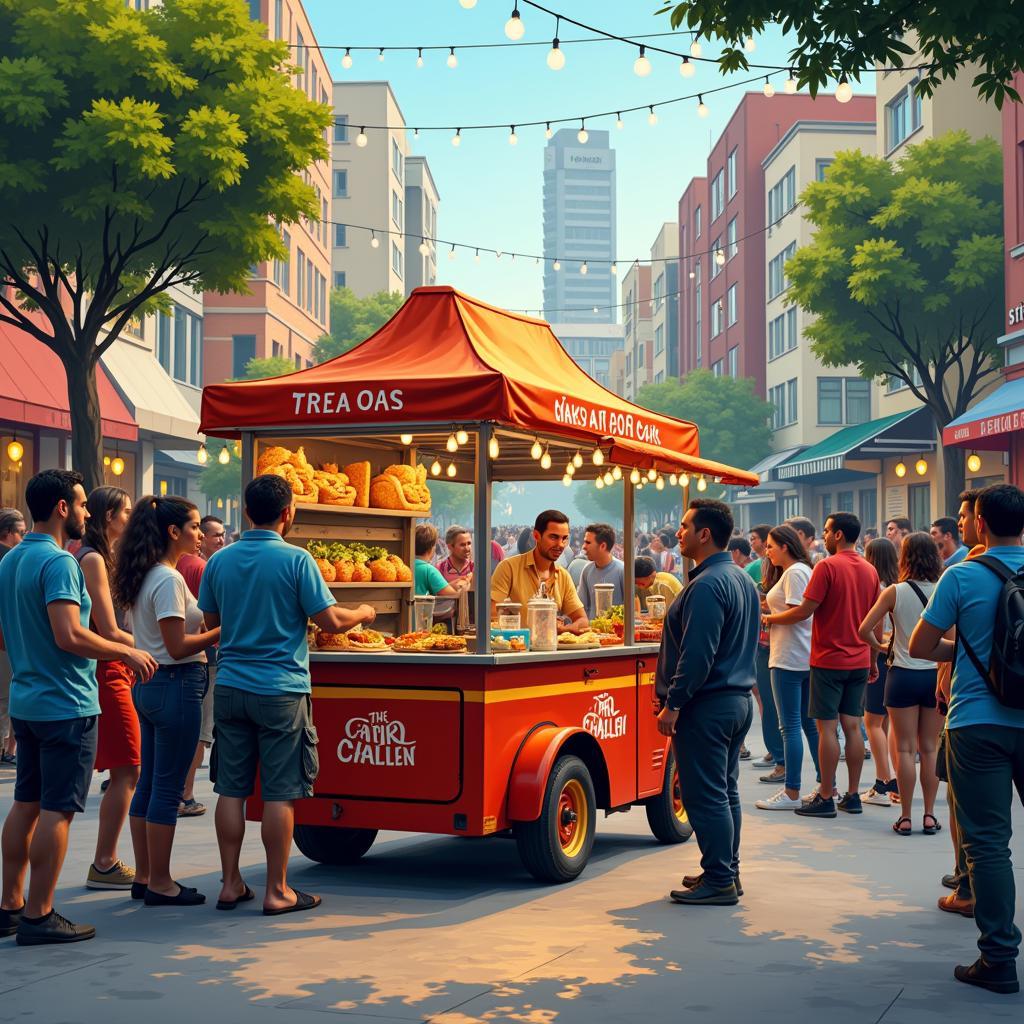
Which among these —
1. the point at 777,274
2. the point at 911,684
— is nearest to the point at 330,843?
the point at 911,684

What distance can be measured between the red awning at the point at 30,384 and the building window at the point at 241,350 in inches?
1000

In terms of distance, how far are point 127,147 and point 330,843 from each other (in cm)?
1222

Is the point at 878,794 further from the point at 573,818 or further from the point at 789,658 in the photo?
the point at 573,818

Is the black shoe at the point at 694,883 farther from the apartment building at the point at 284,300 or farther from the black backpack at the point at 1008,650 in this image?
the apartment building at the point at 284,300

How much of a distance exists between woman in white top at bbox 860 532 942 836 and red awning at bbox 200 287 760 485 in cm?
173

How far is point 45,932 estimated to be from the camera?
22.3 feet

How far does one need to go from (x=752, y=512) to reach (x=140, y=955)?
59213 mm

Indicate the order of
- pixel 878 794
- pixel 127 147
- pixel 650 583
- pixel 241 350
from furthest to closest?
pixel 241 350
pixel 127 147
pixel 650 583
pixel 878 794

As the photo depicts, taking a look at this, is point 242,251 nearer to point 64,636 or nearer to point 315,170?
point 64,636

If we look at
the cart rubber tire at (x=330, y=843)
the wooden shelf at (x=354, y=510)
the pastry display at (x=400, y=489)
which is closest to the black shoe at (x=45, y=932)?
the cart rubber tire at (x=330, y=843)

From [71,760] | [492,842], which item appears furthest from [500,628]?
[71,760]

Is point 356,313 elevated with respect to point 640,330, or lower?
lower

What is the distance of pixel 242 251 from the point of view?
2098cm

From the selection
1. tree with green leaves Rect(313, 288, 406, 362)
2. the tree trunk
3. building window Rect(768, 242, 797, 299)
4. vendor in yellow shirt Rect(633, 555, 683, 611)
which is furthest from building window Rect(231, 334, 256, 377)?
vendor in yellow shirt Rect(633, 555, 683, 611)
